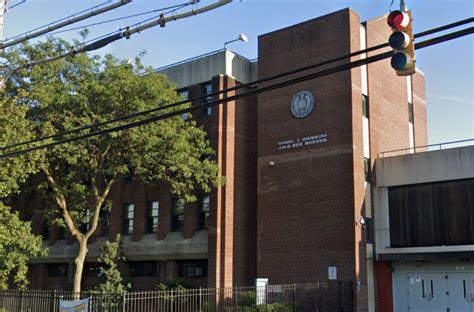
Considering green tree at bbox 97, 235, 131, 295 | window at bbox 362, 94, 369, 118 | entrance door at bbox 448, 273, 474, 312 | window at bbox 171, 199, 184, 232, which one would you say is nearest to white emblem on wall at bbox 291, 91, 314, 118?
window at bbox 362, 94, 369, 118

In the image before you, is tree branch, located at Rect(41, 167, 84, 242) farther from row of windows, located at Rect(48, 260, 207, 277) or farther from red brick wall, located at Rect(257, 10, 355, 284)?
red brick wall, located at Rect(257, 10, 355, 284)

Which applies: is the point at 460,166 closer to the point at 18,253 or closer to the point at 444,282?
the point at 444,282

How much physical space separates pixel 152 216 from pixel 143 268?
3168mm

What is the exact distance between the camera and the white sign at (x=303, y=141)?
31670 millimetres

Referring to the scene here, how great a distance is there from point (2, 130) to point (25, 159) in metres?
2.26

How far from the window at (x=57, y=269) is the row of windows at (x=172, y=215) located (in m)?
6.22

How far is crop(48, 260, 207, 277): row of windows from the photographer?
112ft

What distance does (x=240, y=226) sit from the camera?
34.2m

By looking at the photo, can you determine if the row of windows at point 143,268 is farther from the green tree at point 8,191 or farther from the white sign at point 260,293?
the green tree at point 8,191

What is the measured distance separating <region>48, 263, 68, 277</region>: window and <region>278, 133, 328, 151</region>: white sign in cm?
1810

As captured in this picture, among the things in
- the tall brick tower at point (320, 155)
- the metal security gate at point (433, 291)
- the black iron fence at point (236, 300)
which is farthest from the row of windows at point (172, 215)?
the metal security gate at point (433, 291)

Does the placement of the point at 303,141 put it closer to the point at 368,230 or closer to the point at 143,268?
the point at 368,230

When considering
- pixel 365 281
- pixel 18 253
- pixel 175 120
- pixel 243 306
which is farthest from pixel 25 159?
pixel 365 281

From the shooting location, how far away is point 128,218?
1513 inches
